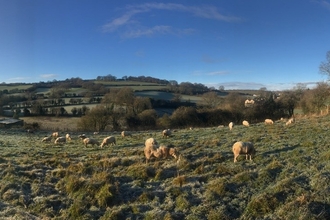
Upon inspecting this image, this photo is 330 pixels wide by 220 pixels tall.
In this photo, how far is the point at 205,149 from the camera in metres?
18.9

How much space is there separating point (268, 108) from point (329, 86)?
18362 millimetres

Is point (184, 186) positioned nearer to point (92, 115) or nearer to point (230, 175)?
point (230, 175)

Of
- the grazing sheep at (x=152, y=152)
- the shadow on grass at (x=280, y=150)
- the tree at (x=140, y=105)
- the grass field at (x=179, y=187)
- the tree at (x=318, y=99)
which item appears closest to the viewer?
the grass field at (x=179, y=187)

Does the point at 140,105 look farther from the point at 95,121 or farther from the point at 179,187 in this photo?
the point at 179,187

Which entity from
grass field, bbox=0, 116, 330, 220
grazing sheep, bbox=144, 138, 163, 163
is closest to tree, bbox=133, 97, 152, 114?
grazing sheep, bbox=144, 138, 163, 163

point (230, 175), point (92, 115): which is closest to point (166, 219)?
point (230, 175)

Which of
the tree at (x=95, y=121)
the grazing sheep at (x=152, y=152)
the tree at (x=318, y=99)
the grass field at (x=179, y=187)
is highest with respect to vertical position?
the tree at (x=318, y=99)

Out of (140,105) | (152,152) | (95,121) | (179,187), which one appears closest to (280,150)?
(152,152)

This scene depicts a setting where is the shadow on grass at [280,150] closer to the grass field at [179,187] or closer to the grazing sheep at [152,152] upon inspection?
the grass field at [179,187]

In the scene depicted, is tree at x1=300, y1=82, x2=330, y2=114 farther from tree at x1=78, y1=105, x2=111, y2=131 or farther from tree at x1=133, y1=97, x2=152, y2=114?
tree at x1=78, y1=105, x2=111, y2=131

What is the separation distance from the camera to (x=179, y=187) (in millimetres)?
11883

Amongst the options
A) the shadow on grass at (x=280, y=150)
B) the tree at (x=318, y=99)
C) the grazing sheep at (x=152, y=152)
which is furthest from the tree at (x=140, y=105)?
the shadow on grass at (x=280, y=150)

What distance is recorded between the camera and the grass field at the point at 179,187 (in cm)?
979

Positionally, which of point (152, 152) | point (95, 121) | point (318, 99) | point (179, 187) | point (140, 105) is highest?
point (318, 99)
